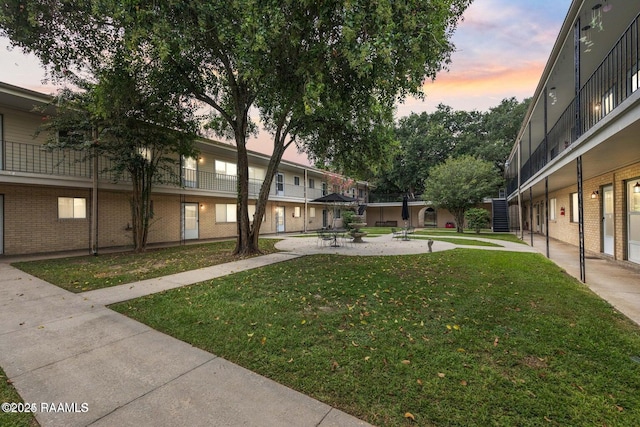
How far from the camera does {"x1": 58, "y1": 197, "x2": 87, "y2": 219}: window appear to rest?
1155 centimetres

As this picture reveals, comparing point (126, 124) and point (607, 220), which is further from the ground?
point (126, 124)

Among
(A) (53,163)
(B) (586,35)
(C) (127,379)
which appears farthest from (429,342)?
(A) (53,163)

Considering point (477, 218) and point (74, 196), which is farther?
point (477, 218)

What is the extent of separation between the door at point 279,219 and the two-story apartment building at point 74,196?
5.43 m

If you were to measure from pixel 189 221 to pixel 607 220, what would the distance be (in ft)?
63.4

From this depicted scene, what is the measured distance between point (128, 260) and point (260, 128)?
8219 millimetres

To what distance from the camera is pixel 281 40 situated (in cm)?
611

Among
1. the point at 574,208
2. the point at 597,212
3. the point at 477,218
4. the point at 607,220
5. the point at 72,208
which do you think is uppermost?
the point at 72,208

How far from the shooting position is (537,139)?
54.6 ft

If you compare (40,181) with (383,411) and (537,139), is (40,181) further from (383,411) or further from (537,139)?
(537,139)

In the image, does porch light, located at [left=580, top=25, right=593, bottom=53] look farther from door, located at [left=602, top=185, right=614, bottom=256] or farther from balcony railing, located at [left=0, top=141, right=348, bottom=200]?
balcony railing, located at [left=0, top=141, right=348, bottom=200]

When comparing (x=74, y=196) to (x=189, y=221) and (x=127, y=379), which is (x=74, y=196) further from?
(x=127, y=379)

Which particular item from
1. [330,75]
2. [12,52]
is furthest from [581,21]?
[12,52]

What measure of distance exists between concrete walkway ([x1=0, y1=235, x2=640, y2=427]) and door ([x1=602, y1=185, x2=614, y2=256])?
6.74 metres
